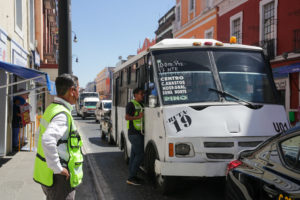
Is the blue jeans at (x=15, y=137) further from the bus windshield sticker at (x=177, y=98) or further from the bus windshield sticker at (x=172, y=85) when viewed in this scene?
the bus windshield sticker at (x=177, y=98)

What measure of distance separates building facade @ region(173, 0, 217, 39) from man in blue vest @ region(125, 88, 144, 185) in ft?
63.6

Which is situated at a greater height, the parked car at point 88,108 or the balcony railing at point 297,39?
the balcony railing at point 297,39

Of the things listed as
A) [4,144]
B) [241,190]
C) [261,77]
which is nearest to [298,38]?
[261,77]

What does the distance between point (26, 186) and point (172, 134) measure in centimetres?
310

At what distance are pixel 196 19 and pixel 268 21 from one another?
10445 mm

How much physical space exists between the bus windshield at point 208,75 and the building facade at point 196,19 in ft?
63.2

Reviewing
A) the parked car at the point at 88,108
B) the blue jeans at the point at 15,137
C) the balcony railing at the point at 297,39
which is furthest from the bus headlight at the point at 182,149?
the parked car at the point at 88,108

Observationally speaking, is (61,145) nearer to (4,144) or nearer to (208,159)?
(208,159)

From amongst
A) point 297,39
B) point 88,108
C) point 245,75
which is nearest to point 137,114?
point 245,75

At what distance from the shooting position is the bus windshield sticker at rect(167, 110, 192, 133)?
522 centimetres

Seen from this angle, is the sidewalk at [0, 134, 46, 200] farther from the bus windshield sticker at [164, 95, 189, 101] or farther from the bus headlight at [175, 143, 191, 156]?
the bus windshield sticker at [164, 95, 189, 101]

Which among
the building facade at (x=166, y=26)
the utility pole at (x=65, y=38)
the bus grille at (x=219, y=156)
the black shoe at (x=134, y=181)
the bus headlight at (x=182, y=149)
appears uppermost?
the building facade at (x=166, y=26)

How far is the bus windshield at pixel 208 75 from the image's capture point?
5.66 m

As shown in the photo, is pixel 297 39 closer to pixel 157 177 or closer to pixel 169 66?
pixel 169 66
